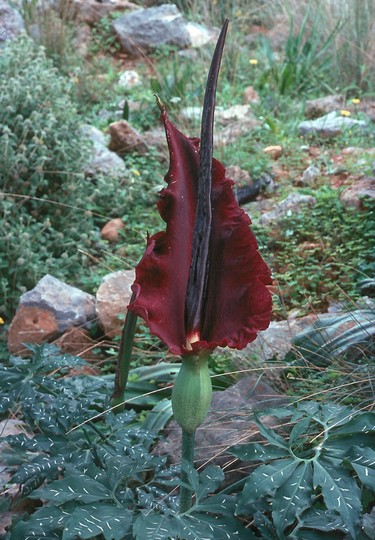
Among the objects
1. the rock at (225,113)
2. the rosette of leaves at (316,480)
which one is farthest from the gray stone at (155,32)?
the rosette of leaves at (316,480)

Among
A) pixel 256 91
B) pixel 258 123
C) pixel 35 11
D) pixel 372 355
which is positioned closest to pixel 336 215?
pixel 372 355

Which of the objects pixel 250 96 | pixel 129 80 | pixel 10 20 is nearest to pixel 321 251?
pixel 250 96

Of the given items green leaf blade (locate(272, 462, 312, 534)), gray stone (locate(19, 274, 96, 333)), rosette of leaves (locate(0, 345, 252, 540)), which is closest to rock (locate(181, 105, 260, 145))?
gray stone (locate(19, 274, 96, 333))

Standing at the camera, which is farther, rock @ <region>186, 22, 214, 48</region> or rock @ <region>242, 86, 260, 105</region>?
rock @ <region>186, 22, 214, 48</region>

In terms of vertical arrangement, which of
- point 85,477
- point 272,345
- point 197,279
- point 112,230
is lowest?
point 112,230

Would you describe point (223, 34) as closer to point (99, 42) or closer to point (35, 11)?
point (35, 11)

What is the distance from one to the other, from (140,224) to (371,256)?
1575mm

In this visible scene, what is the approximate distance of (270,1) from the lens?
791 cm

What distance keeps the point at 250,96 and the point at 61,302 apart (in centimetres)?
348

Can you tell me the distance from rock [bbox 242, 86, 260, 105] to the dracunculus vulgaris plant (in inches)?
205

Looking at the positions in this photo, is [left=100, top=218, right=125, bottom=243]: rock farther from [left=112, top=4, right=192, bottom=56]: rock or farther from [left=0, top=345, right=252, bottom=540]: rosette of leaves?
[left=112, top=4, right=192, bottom=56]: rock

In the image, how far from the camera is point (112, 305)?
11.0 ft

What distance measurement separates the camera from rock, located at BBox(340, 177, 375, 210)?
3569 mm

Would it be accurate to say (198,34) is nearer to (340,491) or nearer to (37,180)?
(37,180)
